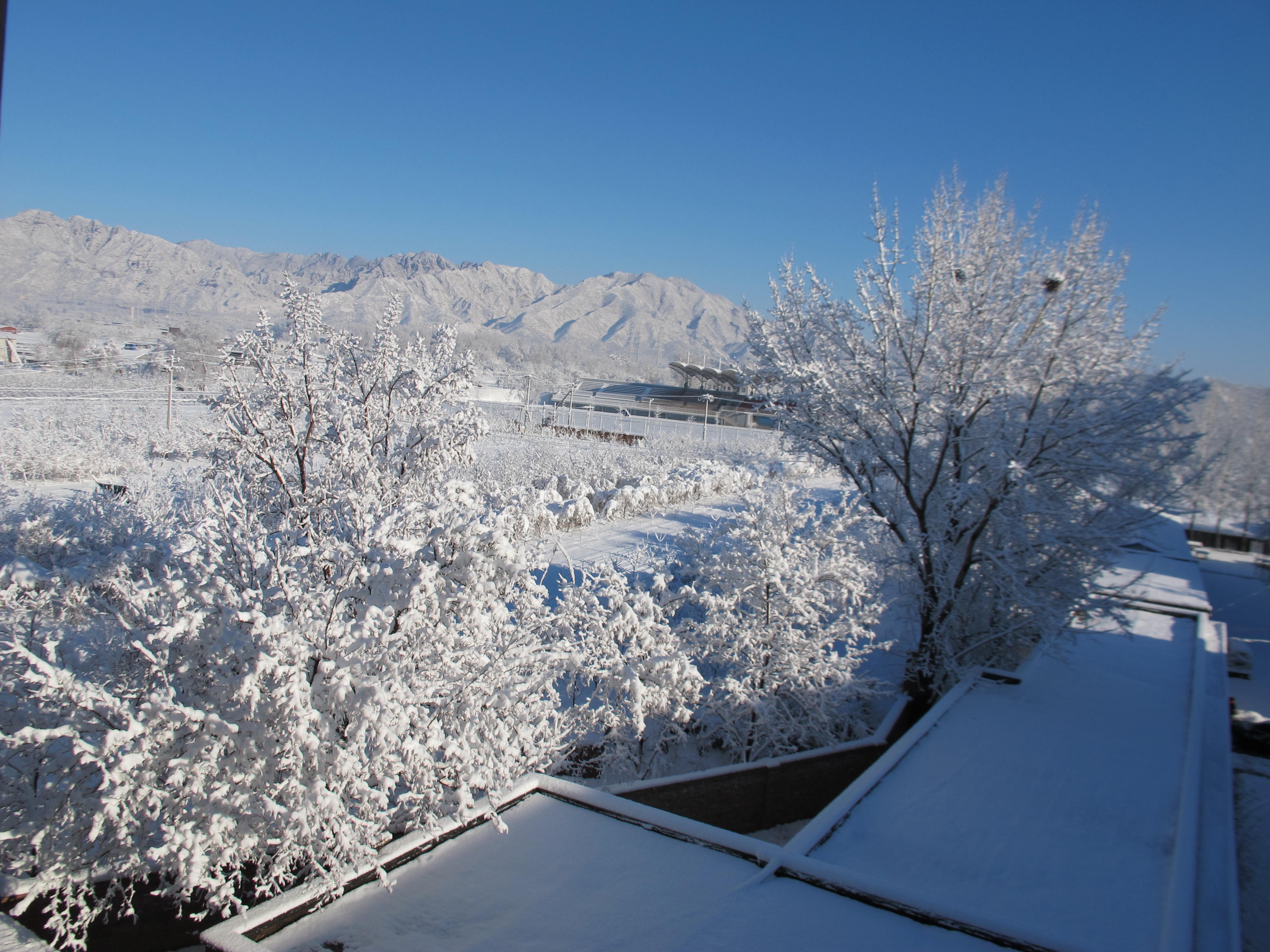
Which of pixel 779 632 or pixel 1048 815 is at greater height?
pixel 779 632

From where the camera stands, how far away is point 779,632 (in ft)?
28.5

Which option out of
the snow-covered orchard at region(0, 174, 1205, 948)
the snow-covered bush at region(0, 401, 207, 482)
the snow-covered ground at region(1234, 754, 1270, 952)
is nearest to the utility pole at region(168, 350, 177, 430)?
the snow-covered bush at region(0, 401, 207, 482)

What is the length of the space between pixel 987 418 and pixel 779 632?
3498mm

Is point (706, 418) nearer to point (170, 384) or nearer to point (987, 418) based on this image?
point (170, 384)

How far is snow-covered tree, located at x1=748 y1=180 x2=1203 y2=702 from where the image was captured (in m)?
7.52

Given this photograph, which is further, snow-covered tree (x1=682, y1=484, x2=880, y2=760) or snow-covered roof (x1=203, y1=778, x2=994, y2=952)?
snow-covered tree (x1=682, y1=484, x2=880, y2=760)

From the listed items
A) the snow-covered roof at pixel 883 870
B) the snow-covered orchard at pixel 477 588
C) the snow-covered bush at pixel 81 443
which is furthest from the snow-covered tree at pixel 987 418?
the snow-covered bush at pixel 81 443

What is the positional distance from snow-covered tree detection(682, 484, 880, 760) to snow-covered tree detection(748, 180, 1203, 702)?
871mm

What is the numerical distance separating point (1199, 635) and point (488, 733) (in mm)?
11264

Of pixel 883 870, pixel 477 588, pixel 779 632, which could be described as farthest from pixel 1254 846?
pixel 477 588

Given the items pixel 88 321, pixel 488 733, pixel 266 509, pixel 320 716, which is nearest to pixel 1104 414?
pixel 488 733

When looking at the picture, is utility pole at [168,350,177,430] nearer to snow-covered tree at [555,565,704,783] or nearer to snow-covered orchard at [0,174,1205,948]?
snow-covered orchard at [0,174,1205,948]

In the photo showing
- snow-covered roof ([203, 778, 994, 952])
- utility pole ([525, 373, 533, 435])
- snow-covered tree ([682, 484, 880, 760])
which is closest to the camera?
snow-covered roof ([203, 778, 994, 952])

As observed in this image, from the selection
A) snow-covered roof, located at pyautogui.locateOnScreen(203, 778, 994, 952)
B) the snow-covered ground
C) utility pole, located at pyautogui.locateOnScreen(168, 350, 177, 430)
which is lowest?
the snow-covered ground
